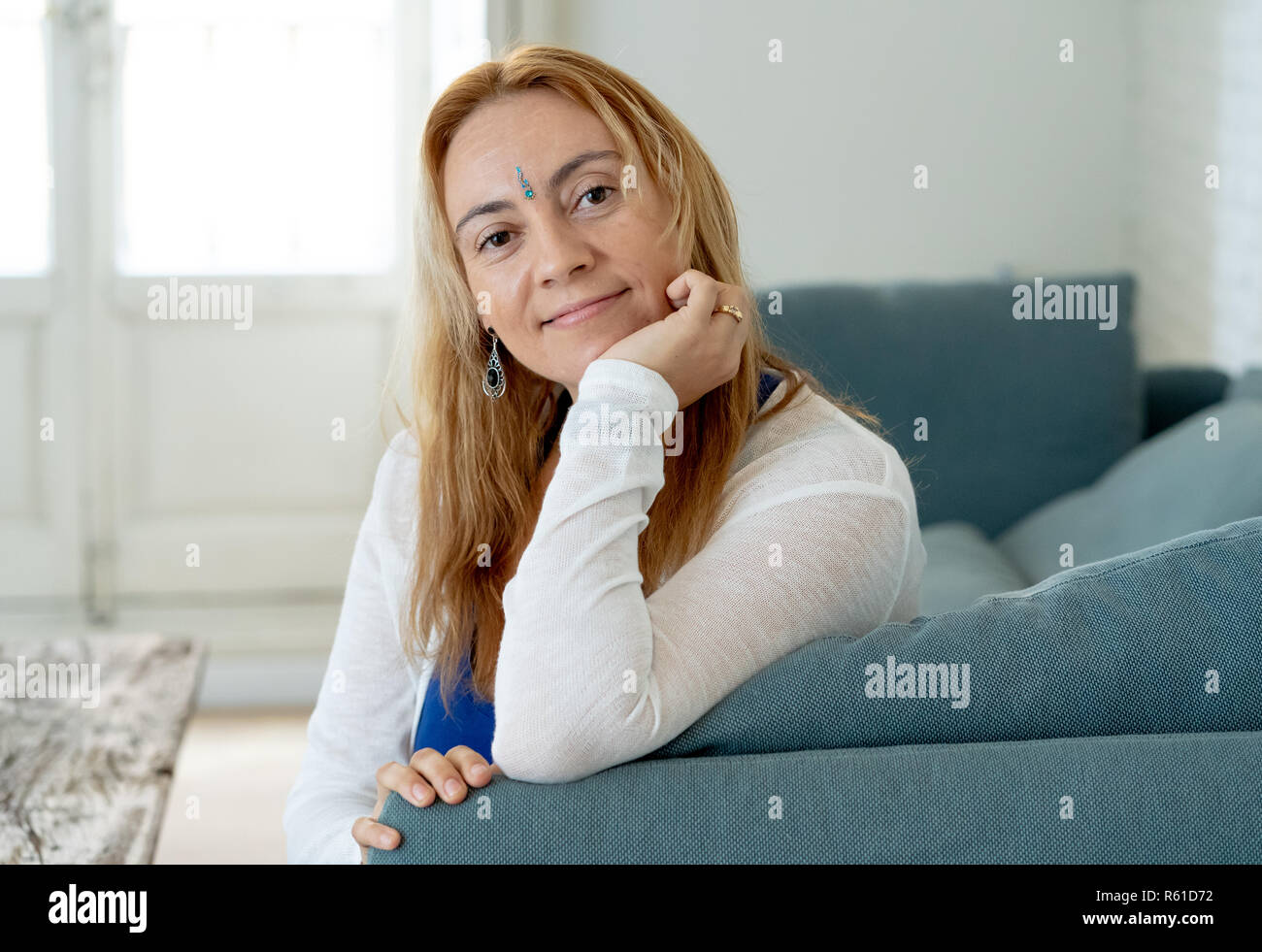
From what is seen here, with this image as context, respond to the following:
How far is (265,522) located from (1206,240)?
2.51 m

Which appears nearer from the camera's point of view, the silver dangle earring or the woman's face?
the woman's face

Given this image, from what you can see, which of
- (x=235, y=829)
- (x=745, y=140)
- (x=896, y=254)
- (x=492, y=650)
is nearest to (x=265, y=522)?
(x=235, y=829)

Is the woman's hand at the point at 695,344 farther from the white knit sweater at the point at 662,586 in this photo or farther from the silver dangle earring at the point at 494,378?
the silver dangle earring at the point at 494,378

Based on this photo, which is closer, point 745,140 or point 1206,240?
point 1206,240

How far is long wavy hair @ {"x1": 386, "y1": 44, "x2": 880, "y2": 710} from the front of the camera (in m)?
0.96

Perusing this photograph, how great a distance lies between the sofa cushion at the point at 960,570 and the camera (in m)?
1.80

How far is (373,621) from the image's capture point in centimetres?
109

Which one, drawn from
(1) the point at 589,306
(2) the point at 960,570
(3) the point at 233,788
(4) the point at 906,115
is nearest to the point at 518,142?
(1) the point at 589,306

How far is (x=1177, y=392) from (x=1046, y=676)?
6.88ft

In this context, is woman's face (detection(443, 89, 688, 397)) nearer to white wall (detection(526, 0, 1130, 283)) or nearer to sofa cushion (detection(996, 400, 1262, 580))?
sofa cushion (detection(996, 400, 1262, 580))

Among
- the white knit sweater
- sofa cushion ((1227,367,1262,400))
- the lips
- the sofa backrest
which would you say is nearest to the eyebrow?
the lips

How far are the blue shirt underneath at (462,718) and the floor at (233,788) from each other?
1.14 m

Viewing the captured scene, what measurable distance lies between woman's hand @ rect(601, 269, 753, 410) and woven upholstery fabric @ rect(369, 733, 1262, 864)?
33cm

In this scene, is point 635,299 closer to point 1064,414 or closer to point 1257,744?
point 1257,744
